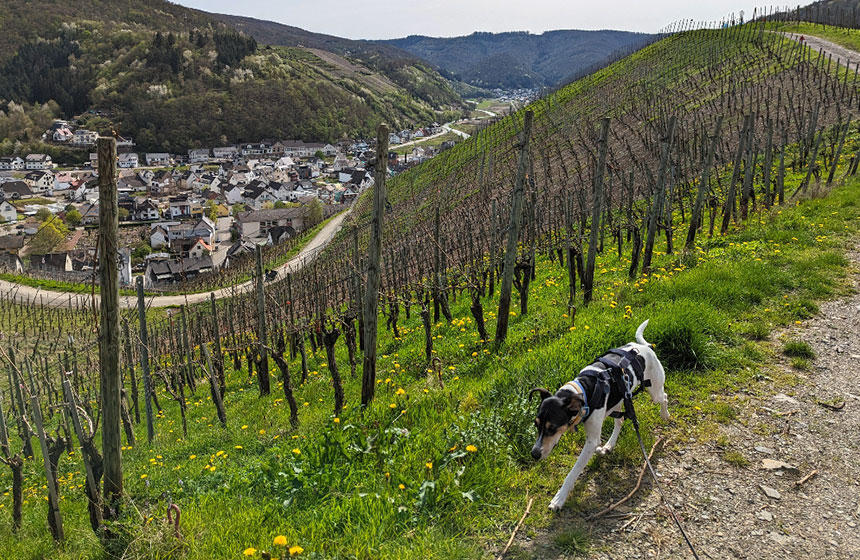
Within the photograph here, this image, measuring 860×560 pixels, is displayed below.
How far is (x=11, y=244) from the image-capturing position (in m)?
63.8

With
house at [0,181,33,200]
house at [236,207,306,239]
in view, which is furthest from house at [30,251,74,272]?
house at [0,181,33,200]

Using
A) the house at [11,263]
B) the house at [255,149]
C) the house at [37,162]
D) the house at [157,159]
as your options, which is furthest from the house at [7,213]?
the house at [255,149]

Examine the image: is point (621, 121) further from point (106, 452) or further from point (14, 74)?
point (14, 74)

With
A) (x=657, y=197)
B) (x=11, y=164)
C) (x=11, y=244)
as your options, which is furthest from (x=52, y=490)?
(x=11, y=164)

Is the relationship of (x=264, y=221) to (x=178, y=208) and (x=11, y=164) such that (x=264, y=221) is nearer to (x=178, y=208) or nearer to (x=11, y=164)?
(x=178, y=208)

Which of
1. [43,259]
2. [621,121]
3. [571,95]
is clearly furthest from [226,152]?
[621,121]

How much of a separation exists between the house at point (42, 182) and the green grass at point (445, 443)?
118 m

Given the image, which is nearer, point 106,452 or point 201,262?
point 106,452

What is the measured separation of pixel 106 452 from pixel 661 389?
5936 mm

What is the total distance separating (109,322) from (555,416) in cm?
421

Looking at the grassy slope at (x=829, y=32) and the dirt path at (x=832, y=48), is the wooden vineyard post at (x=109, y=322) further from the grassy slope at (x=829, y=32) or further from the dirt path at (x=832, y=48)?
the grassy slope at (x=829, y=32)

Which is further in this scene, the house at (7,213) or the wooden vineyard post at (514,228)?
the house at (7,213)

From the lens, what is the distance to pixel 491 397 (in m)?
6.78

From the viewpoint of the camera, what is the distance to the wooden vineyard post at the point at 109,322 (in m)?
4.46
